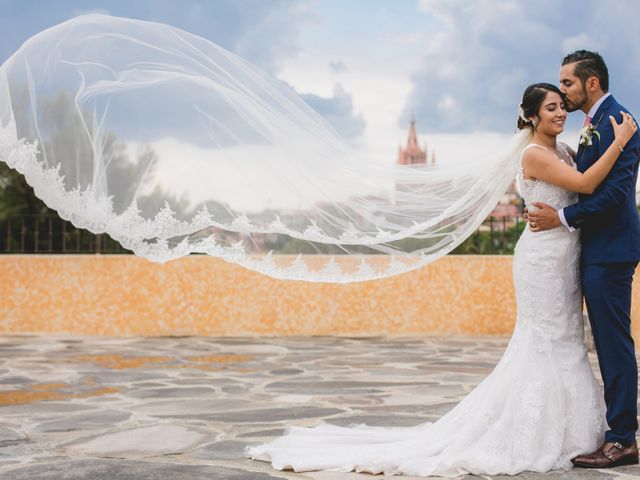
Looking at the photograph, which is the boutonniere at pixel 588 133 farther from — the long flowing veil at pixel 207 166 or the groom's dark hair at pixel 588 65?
the long flowing veil at pixel 207 166

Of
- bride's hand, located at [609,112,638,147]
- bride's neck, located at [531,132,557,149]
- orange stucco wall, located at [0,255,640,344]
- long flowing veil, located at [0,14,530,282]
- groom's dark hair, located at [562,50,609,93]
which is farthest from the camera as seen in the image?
orange stucco wall, located at [0,255,640,344]

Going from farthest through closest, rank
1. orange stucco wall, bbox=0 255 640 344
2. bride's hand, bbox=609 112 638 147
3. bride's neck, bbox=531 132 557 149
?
1. orange stucco wall, bbox=0 255 640 344
2. bride's neck, bbox=531 132 557 149
3. bride's hand, bbox=609 112 638 147

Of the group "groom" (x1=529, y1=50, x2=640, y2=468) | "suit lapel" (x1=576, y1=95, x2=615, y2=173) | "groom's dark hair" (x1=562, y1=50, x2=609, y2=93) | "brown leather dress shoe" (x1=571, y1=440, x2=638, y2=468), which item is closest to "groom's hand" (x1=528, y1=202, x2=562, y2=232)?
"groom" (x1=529, y1=50, x2=640, y2=468)

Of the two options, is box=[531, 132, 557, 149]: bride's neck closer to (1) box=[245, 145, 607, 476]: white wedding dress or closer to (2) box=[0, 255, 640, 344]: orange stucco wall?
(1) box=[245, 145, 607, 476]: white wedding dress

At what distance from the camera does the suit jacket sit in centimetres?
383

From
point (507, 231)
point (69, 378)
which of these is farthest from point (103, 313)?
point (507, 231)

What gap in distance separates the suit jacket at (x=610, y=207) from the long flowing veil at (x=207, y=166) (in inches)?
18.7

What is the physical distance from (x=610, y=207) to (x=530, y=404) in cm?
95

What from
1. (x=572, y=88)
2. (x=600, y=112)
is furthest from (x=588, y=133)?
(x=572, y=88)

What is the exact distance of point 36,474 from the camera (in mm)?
3889

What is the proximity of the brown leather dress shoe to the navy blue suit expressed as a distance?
0.04 m

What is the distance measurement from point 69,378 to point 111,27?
3.56 metres

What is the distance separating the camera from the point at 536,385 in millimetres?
3967

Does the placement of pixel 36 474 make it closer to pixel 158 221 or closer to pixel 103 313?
pixel 158 221
